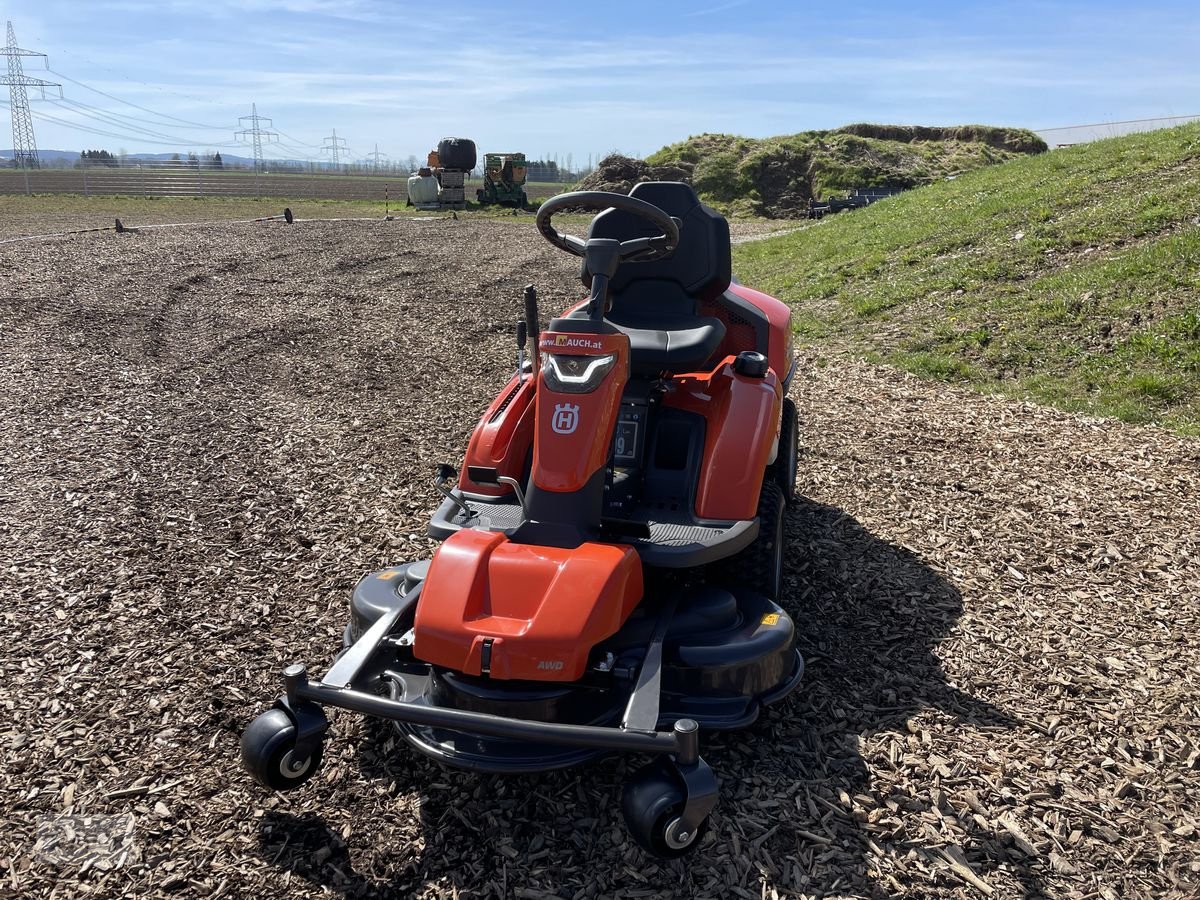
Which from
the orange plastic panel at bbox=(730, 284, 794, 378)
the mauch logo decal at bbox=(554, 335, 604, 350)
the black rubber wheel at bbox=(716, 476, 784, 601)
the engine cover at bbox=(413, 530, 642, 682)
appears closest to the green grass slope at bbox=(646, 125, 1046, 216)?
the orange plastic panel at bbox=(730, 284, 794, 378)

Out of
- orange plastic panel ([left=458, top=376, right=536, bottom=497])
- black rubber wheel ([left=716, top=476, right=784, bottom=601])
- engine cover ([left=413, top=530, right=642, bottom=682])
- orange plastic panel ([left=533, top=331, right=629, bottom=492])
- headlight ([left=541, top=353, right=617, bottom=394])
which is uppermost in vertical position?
headlight ([left=541, top=353, right=617, bottom=394])

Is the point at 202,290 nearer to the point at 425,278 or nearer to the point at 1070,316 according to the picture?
the point at 425,278

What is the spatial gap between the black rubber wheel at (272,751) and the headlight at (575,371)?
1.42 metres

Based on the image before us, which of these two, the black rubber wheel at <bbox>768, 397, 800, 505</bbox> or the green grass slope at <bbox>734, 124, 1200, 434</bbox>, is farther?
the green grass slope at <bbox>734, 124, 1200, 434</bbox>

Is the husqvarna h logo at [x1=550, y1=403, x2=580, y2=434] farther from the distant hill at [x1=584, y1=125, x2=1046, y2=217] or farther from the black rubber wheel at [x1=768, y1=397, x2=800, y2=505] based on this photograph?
the distant hill at [x1=584, y1=125, x2=1046, y2=217]

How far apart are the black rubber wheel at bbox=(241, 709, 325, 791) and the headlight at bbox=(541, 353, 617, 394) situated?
4.66 ft

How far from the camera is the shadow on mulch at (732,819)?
262 centimetres

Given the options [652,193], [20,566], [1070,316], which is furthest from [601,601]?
[1070,316]

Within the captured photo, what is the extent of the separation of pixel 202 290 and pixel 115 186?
31179mm

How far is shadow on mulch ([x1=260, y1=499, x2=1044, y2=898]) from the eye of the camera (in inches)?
103

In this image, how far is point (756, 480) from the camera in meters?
3.59

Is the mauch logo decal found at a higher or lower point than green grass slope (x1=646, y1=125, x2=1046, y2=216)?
lower

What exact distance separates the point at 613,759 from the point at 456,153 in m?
30.0

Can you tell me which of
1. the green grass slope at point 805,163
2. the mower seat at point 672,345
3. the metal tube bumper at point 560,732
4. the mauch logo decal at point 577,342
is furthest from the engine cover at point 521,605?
the green grass slope at point 805,163
